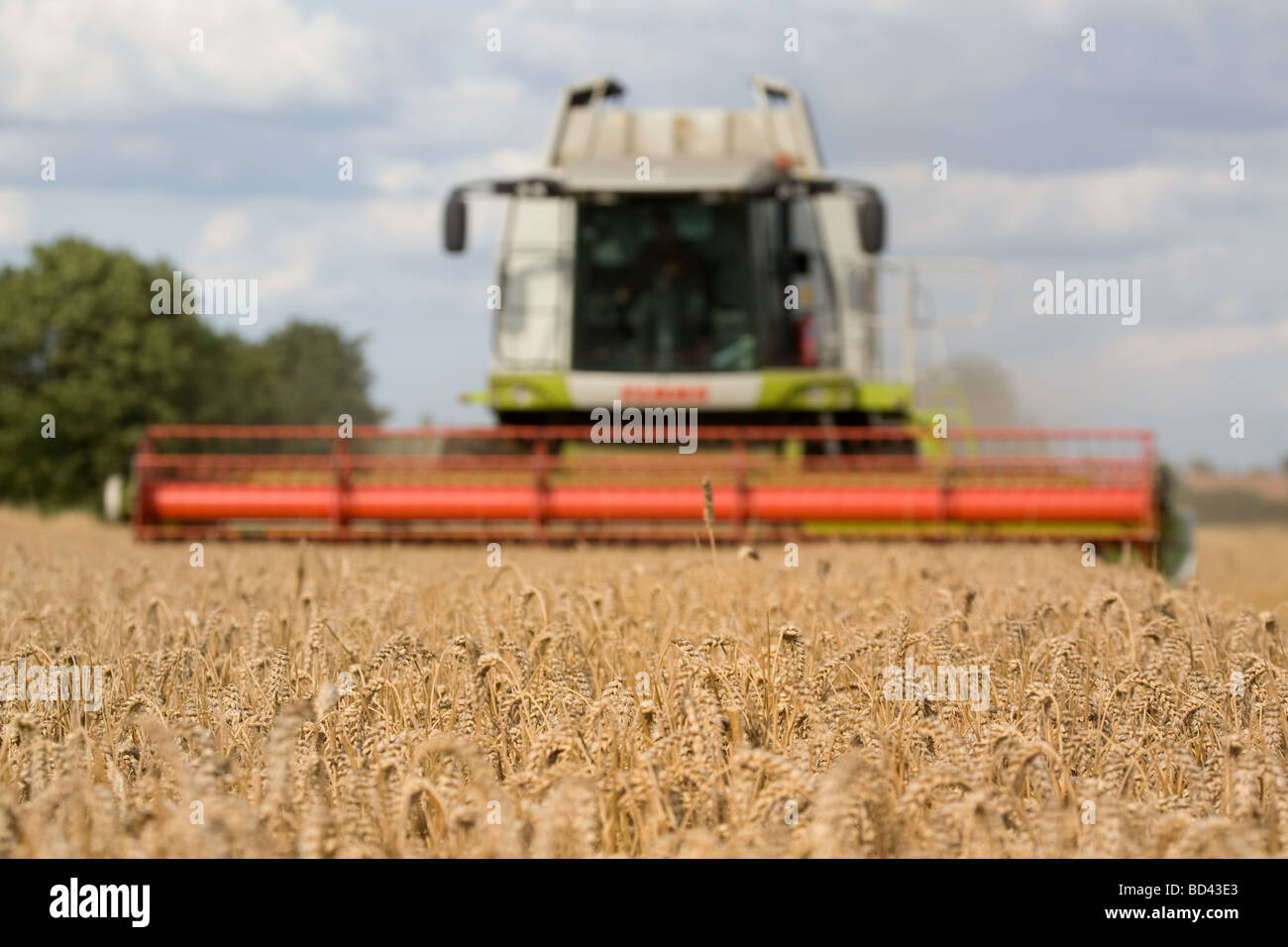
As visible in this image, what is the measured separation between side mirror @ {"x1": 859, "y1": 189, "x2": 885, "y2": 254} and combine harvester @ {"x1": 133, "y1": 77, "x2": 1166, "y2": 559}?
0.02m

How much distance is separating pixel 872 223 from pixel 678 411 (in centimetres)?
186

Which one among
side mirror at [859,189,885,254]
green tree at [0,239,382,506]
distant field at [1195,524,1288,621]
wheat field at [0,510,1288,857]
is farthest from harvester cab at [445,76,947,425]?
green tree at [0,239,382,506]

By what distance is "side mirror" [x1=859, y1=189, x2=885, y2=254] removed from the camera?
9.21 metres

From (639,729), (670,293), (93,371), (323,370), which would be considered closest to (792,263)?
(670,293)

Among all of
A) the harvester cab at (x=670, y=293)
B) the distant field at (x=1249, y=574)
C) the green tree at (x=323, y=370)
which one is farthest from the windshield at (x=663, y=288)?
the green tree at (x=323, y=370)

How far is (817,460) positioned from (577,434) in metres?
1.63

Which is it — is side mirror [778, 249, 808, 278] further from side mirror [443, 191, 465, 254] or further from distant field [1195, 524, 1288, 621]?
distant field [1195, 524, 1288, 621]

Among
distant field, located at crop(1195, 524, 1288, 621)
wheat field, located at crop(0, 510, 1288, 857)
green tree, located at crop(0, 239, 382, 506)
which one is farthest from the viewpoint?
green tree, located at crop(0, 239, 382, 506)

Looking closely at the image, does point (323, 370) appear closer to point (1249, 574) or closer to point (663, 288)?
point (663, 288)

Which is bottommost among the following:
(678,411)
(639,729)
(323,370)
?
(639,729)

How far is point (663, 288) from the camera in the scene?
10000 millimetres
